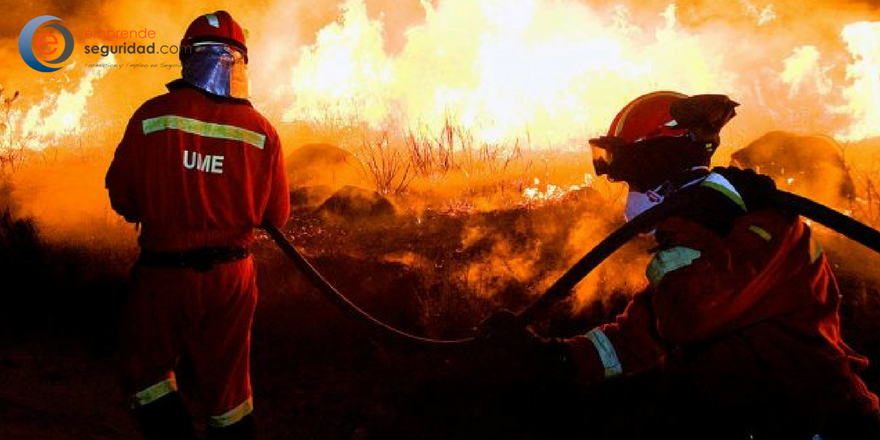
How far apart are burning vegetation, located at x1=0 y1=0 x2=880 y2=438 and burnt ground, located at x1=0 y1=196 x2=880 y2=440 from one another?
0.03 metres

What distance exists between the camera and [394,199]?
9312mm

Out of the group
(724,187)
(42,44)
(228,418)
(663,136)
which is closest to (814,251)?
(724,187)

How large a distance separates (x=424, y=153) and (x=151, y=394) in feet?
29.4

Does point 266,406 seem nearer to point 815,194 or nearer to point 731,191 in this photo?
point 731,191

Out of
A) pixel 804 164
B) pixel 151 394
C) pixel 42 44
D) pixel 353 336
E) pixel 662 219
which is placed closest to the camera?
pixel 662 219

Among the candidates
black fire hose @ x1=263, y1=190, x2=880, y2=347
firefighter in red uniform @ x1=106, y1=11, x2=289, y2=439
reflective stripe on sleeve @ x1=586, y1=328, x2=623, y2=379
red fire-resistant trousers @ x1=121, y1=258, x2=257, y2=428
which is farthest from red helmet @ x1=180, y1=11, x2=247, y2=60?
reflective stripe on sleeve @ x1=586, y1=328, x2=623, y2=379

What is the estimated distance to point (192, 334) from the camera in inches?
114

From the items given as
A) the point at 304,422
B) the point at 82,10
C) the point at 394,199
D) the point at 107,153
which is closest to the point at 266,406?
the point at 304,422

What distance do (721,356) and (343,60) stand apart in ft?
50.3

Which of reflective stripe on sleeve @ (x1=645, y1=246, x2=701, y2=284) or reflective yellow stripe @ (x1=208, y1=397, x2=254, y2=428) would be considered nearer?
reflective stripe on sleeve @ (x1=645, y1=246, x2=701, y2=284)

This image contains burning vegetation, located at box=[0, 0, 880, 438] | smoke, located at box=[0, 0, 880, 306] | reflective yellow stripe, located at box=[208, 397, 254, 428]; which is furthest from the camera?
smoke, located at box=[0, 0, 880, 306]

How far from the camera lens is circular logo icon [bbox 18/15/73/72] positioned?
1392 cm

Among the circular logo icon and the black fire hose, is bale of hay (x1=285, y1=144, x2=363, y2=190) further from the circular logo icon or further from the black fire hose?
the circular logo icon

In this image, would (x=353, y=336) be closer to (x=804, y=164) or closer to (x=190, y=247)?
(x=190, y=247)
